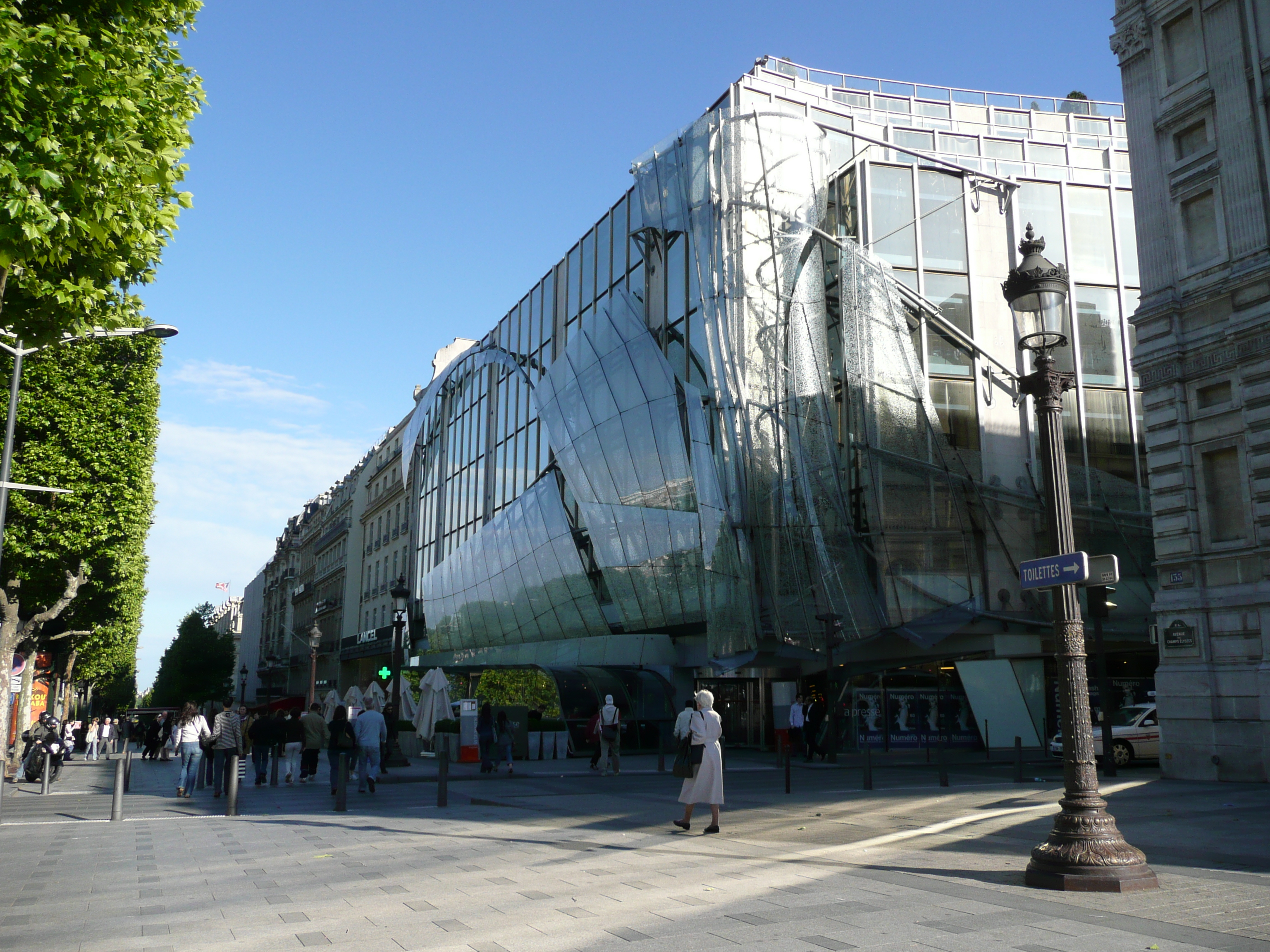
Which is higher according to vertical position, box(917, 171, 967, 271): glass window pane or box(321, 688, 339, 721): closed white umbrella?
box(917, 171, 967, 271): glass window pane

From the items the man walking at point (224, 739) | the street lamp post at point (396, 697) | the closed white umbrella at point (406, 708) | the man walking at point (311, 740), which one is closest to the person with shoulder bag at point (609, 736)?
the street lamp post at point (396, 697)

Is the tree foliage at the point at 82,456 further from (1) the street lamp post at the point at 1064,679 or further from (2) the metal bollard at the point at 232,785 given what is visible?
(1) the street lamp post at the point at 1064,679

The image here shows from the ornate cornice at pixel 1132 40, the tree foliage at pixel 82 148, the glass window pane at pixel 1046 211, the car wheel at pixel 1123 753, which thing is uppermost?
the glass window pane at pixel 1046 211

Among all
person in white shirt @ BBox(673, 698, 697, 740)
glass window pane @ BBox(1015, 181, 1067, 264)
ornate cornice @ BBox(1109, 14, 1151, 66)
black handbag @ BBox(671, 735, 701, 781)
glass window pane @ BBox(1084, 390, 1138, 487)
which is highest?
glass window pane @ BBox(1015, 181, 1067, 264)

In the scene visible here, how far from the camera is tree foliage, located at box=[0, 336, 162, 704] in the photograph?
2664 cm

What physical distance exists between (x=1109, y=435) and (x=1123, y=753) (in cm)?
1326

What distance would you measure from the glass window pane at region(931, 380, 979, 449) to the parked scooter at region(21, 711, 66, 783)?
26.4 metres

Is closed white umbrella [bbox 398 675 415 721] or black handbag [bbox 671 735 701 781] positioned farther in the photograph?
closed white umbrella [bbox 398 675 415 721]

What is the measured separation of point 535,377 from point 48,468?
81.9 ft

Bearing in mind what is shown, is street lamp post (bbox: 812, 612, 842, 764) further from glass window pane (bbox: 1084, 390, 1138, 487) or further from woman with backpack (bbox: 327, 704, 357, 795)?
glass window pane (bbox: 1084, 390, 1138, 487)

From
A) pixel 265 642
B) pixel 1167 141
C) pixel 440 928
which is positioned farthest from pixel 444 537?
pixel 265 642

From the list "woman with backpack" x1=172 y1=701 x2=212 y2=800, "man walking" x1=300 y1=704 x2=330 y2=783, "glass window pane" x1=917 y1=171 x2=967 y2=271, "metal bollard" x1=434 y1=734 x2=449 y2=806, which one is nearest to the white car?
"metal bollard" x1=434 y1=734 x2=449 y2=806

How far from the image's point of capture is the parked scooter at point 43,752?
2439 centimetres

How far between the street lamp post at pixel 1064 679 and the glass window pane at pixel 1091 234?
2847 cm
